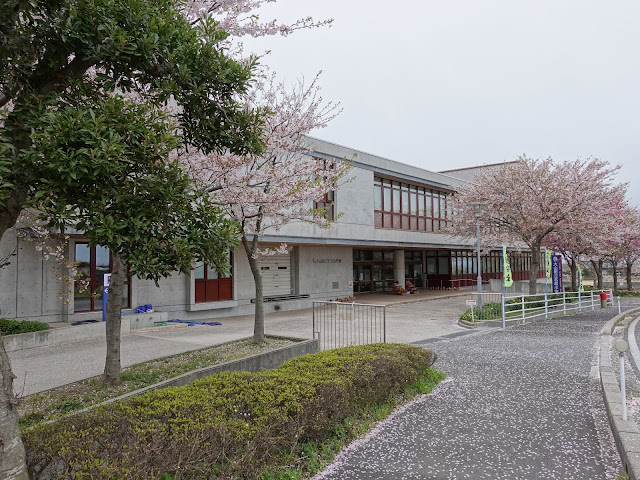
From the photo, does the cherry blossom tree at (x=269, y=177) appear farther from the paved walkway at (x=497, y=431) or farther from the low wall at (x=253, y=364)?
the paved walkway at (x=497, y=431)

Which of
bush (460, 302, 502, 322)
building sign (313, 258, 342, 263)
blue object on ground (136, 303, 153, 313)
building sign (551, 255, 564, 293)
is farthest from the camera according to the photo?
building sign (313, 258, 342, 263)

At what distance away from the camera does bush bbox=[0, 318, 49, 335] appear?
10.2 metres

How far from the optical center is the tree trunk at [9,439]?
9.12 feet

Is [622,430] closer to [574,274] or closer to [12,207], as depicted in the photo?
[12,207]

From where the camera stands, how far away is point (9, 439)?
9.25ft

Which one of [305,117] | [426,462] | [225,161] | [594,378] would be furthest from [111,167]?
[594,378]

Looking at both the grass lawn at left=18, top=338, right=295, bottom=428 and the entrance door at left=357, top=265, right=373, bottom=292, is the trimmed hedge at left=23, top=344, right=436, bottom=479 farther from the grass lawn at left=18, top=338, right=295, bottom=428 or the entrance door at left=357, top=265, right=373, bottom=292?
the entrance door at left=357, top=265, right=373, bottom=292

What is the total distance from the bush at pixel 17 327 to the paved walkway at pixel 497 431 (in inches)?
366

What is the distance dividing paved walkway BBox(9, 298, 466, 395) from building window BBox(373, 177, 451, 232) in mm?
6250

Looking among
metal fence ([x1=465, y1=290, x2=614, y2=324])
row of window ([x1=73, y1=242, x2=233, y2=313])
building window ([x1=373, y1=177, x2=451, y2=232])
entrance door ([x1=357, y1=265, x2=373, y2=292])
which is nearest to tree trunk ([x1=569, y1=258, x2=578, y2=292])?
metal fence ([x1=465, y1=290, x2=614, y2=324])

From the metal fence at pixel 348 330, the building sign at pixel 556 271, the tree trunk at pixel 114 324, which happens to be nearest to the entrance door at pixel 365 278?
the building sign at pixel 556 271

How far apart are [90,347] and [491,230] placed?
1941 centimetres

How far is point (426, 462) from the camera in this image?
4.38 meters

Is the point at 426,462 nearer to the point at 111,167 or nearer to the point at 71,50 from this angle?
the point at 111,167
